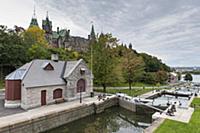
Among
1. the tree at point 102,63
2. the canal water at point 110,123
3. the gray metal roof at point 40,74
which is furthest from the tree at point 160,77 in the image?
the gray metal roof at point 40,74

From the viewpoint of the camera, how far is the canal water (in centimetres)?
1867

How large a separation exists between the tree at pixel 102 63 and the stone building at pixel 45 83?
17.0 ft

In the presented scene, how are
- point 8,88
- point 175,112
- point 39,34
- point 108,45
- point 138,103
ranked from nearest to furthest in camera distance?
point 175,112 → point 8,88 → point 138,103 → point 108,45 → point 39,34

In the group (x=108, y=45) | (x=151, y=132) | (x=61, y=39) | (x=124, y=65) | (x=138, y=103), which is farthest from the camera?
(x=61, y=39)

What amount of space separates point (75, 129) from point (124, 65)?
23.1 m

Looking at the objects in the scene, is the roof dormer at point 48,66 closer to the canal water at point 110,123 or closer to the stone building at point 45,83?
the stone building at point 45,83

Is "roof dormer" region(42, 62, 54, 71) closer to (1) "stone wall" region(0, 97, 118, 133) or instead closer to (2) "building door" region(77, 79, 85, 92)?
(2) "building door" region(77, 79, 85, 92)

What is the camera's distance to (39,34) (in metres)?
56.0

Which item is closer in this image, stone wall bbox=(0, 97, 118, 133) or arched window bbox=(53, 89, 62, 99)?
stone wall bbox=(0, 97, 118, 133)

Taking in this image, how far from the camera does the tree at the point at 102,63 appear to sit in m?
34.1

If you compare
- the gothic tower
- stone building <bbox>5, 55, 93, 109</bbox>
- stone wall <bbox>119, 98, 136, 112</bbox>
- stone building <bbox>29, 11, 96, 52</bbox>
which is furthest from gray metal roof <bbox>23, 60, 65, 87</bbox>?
the gothic tower

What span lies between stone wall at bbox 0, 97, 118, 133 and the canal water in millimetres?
498

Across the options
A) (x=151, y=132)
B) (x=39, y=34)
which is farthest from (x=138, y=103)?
(x=39, y=34)

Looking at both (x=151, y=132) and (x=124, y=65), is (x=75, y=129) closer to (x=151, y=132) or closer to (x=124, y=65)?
(x=151, y=132)
